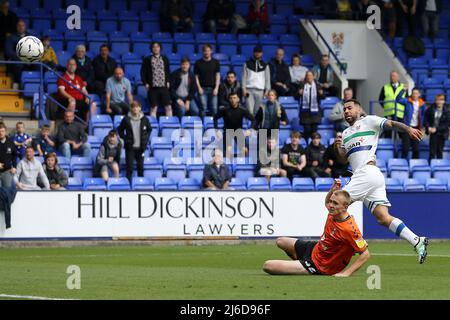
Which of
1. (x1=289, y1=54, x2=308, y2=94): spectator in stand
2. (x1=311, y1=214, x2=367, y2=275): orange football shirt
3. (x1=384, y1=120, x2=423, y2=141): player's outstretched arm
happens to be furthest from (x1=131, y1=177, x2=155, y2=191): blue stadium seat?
(x1=311, y1=214, x2=367, y2=275): orange football shirt

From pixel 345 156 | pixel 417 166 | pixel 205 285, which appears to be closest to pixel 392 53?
pixel 417 166

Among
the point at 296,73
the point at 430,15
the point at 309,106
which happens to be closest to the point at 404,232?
the point at 309,106

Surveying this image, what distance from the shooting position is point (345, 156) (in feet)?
57.9

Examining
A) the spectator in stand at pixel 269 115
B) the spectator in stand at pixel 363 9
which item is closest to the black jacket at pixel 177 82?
the spectator in stand at pixel 269 115

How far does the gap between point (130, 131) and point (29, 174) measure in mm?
2614

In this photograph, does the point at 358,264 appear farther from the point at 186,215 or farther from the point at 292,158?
the point at 292,158

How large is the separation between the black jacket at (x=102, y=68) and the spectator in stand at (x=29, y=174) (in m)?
4.16

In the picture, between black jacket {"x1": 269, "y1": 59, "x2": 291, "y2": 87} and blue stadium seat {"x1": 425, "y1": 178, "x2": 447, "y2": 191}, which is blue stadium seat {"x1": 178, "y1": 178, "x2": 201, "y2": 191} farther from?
blue stadium seat {"x1": 425, "y1": 178, "x2": 447, "y2": 191}

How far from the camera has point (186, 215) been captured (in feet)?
80.1

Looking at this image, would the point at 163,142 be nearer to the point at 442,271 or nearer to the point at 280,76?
the point at 280,76

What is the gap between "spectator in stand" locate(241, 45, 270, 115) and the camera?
27.9m

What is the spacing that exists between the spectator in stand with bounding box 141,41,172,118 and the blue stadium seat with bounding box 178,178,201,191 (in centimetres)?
238

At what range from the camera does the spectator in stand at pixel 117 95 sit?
2702cm

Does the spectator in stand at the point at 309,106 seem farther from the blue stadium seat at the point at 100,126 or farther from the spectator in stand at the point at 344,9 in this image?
the spectator in stand at the point at 344,9
